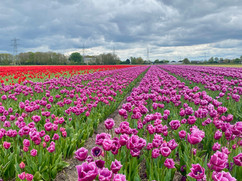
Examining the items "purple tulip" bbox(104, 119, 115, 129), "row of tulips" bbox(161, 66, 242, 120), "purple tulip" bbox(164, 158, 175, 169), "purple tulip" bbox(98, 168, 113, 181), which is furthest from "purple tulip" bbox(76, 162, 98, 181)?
"row of tulips" bbox(161, 66, 242, 120)

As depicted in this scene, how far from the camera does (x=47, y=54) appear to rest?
91.4m

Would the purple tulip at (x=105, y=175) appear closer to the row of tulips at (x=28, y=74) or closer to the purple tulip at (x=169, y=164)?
the purple tulip at (x=169, y=164)

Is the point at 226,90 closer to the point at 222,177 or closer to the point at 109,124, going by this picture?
the point at 109,124

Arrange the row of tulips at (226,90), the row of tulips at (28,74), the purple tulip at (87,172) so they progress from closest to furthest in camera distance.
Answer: the purple tulip at (87,172)
the row of tulips at (226,90)
the row of tulips at (28,74)

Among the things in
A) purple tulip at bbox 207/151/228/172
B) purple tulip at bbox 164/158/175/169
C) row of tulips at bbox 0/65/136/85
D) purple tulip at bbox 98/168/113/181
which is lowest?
purple tulip at bbox 164/158/175/169

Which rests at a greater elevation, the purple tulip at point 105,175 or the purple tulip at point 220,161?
the purple tulip at point 105,175

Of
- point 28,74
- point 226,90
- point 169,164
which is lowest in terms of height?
point 169,164

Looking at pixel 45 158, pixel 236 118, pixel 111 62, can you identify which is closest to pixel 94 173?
pixel 45 158

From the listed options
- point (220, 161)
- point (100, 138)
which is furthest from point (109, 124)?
point (220, 161)

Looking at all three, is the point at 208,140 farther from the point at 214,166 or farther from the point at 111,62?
the point at 111,62

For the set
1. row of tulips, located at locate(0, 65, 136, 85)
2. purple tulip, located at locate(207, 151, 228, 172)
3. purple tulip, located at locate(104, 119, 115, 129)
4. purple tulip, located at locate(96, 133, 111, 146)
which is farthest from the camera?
row of tulips, located at locate(0, 65, 136, 85)

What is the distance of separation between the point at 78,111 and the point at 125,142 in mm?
2799

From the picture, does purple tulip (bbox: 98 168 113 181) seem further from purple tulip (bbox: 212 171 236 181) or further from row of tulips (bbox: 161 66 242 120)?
row of tulips (bbox: 161 66 242 120)

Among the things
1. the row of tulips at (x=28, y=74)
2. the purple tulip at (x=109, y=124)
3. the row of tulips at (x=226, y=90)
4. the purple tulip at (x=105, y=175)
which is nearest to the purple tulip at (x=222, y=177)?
the purple tulip at (x=105, y=175)
